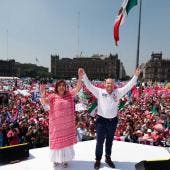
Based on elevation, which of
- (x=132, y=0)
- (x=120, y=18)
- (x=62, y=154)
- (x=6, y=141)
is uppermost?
(x=132, y=0)

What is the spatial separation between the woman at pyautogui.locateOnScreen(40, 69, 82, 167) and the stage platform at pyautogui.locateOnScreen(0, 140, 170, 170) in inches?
8.8

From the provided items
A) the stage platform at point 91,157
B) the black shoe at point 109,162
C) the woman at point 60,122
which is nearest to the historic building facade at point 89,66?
the stage platform at point 91,157

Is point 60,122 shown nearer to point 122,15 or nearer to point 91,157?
point 91,157

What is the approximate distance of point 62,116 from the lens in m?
4.92

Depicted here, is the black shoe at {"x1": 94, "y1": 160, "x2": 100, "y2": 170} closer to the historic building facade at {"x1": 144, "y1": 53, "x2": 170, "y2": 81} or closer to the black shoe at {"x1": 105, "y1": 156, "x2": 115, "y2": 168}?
the black shoe at {"x1": 105, "y1": 156, "x2": 115, "y2": 168}

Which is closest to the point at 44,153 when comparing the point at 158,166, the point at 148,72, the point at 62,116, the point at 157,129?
the point at 62,116

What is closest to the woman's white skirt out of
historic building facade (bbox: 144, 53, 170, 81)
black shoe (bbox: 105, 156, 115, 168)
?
black shoe (bbox: 105, 156, 115, 168)

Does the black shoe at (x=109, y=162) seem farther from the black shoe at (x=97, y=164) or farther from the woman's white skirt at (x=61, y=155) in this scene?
the woman's white skirt at (x=61, y=155)

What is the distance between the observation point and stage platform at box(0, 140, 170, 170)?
5038 mm

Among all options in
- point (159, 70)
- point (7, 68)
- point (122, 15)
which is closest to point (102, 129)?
point (122, 15)

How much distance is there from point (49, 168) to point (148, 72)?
143 metres

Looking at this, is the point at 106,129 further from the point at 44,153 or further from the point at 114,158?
the point at 44,153

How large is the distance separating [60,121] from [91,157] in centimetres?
107

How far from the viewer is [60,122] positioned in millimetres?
4922
